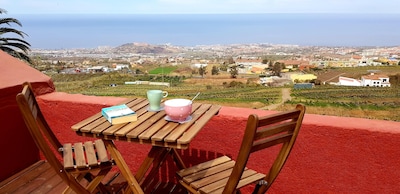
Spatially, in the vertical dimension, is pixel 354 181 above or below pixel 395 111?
above

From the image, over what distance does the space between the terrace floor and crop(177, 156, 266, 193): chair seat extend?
0.52 metres

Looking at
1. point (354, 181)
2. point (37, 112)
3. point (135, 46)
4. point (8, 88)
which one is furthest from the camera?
point (135, 46)

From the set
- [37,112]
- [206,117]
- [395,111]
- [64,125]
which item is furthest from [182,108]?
[395,111]

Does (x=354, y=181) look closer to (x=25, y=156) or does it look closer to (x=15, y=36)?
(x=25, y=156)

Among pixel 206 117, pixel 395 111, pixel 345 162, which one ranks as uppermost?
pixel 206 117

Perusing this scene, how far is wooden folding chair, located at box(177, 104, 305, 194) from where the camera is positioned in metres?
1.20

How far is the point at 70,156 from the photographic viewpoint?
69.4 inches

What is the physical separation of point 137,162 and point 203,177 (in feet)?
2.83

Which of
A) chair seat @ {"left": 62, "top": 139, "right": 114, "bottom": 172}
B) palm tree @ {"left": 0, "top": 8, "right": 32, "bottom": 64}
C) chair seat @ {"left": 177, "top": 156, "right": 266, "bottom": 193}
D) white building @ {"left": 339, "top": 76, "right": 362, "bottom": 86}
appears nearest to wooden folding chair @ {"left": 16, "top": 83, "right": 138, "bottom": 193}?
chair seat @ {"left": 62, "top": 139, "right": 114, "bottom": 172}

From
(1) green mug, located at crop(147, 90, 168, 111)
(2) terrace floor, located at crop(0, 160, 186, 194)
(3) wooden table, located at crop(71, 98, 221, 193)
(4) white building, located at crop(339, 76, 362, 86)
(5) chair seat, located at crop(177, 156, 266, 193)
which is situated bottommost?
(4) white building, located at crop(339, 76, 362, 86)

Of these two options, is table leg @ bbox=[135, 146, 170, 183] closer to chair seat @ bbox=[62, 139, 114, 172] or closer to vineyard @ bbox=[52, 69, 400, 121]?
chair seat @ bbox=[62, 139, 114, 172]

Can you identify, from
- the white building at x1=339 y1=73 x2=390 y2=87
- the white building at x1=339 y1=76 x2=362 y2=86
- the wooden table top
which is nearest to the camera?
the wooden table top

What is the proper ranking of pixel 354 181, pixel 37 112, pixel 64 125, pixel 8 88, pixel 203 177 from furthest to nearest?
pixel 64 125
pixel 8 88
pixel 354 181
pixel 37 112
pixel 203 177

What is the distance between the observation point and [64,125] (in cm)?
247
